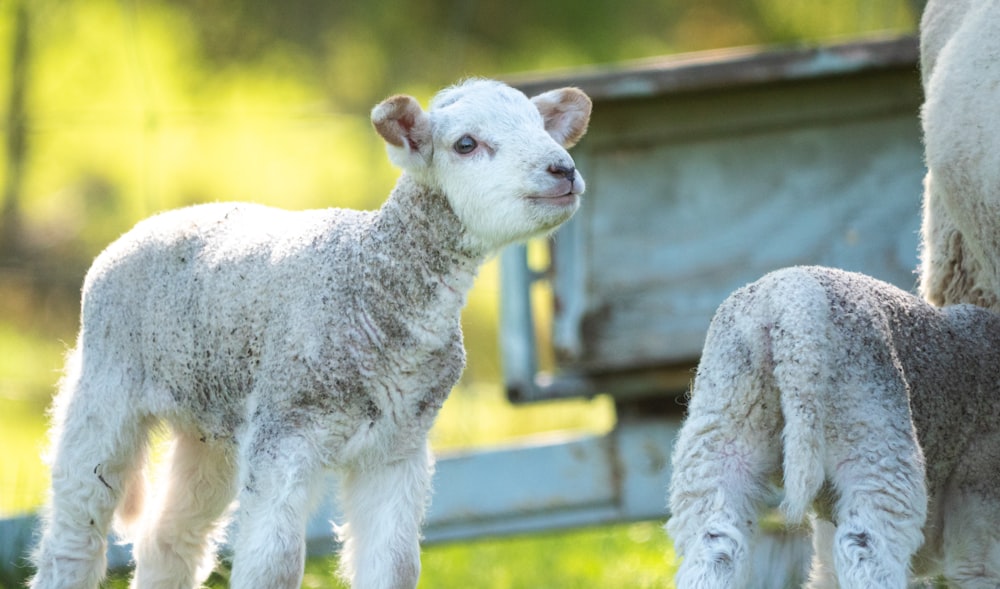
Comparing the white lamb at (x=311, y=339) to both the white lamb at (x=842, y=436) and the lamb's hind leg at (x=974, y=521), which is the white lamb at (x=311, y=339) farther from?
the lamb's hind leg at (x=974, y=521)

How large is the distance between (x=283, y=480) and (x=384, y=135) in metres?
0.97

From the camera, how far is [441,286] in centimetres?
422

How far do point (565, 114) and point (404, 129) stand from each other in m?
0.57

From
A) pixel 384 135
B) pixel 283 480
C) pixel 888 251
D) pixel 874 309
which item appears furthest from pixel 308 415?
pixel 888 251

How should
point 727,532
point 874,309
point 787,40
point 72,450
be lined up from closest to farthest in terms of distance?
point 727,532, point 874,309, point 72,450, point 787,40

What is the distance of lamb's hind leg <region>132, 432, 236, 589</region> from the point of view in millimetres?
4762

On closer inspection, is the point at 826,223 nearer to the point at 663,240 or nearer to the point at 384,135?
the point at 663,240

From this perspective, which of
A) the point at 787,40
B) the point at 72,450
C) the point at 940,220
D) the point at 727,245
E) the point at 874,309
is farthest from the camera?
the point at 787,40

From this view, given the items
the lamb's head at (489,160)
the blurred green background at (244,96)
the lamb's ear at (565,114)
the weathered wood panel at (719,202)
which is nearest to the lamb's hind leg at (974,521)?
the lamb's head at (489,160)

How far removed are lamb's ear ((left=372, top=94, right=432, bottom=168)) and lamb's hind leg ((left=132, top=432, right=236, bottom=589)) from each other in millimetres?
1193

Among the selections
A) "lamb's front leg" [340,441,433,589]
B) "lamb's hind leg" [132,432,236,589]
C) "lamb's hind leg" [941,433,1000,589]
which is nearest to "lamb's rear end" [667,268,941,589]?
"lamb's hind leg" [941,433,1000,589]

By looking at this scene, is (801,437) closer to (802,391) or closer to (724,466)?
(802,391)

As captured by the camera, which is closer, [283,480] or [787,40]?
[283,480]

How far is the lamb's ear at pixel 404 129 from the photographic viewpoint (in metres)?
4.11
